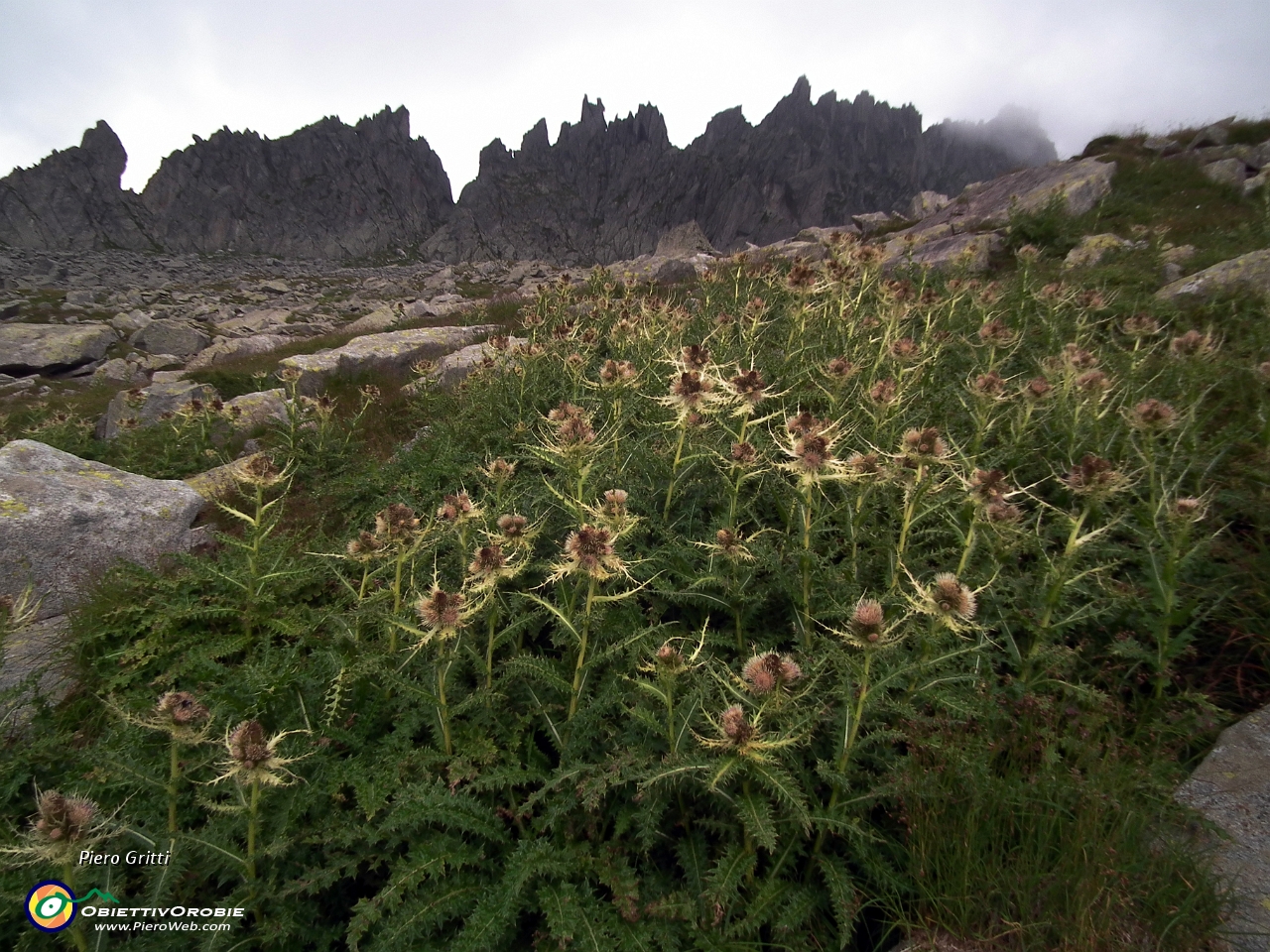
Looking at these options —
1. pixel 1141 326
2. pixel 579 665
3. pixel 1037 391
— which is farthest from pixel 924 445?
pixel 1141 326

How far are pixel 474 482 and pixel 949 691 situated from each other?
3665 millimetres

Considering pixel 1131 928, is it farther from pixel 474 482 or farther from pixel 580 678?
pixel 474 482

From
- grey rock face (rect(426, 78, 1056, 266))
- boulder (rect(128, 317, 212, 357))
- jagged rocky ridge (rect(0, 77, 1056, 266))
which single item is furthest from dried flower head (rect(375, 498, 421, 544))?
grey rock face (rect(426, 78, 1056, 266))

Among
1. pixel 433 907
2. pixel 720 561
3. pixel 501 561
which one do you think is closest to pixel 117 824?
pixel 433 907

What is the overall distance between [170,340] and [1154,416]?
3432cm

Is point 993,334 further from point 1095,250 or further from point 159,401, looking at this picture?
point 159,401

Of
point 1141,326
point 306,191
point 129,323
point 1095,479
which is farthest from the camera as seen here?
point 306,191

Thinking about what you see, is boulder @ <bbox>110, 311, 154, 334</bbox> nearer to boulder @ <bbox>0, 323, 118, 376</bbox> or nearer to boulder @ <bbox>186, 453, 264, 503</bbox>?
boulder @ <bbox>0, 323, 118, 376</bbox>

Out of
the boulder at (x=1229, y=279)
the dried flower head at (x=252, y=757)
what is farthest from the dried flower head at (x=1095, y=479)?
the boulder at (x=1229, y=279)

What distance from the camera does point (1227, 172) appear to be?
12.4 meters

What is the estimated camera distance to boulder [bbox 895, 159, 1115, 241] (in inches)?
497

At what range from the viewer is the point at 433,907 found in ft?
6.79

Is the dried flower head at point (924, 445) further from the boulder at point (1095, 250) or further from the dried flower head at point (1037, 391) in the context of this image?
the boulder at point (1095, 250)

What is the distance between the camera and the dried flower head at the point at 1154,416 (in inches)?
107
